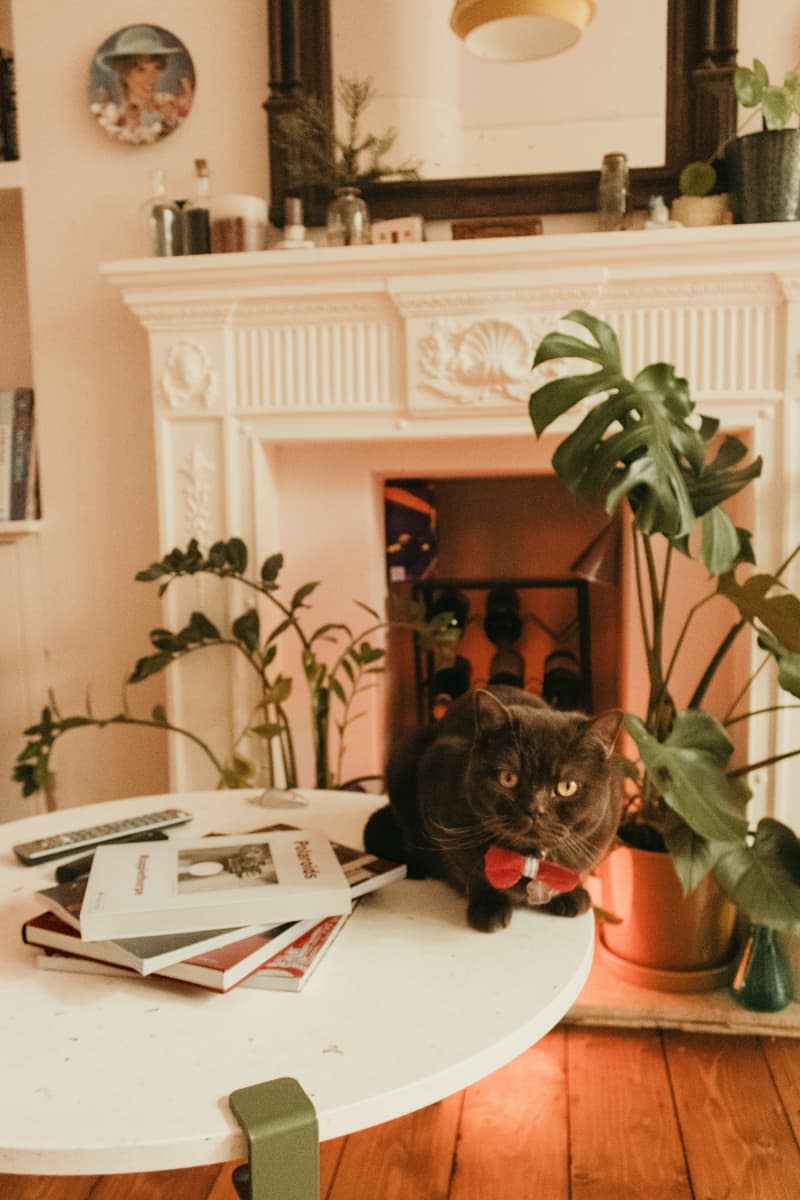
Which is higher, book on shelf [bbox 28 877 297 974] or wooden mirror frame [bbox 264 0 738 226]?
wooden mirror frame [bbox 264 0 738 226]

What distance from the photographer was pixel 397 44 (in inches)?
70.9

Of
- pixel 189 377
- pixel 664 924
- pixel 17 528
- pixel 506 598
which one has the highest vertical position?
pixel 189 377

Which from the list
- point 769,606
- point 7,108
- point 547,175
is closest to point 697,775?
point 769,606

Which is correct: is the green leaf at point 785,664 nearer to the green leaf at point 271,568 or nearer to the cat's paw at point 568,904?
the cat's paw at point 568,904

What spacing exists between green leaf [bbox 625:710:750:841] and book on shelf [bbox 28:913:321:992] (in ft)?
1.76

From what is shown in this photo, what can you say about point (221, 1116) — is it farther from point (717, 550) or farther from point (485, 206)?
point (485, 206)

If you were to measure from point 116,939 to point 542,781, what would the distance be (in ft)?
1.33

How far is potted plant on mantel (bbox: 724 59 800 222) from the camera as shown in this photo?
5.06 ft

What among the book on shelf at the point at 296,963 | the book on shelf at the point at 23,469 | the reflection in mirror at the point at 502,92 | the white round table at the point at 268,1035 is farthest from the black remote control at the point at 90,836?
the reflection in mirror at the point at 502,92

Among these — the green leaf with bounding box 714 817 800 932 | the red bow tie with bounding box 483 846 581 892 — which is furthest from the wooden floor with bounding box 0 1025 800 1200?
the red bow tie with bounding box 483 846 581 892

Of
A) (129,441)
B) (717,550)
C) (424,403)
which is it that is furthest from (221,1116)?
(129,441)

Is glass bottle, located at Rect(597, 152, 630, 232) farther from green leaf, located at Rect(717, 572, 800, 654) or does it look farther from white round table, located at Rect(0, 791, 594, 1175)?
white round table, located at Rect(0, 791, 594, 1175)

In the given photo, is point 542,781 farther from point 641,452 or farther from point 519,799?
point 641,452

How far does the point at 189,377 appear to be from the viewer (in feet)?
6.11
